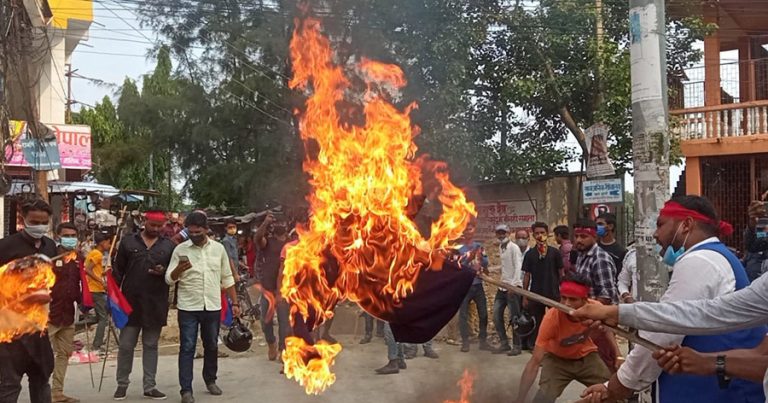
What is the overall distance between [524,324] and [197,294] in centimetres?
413

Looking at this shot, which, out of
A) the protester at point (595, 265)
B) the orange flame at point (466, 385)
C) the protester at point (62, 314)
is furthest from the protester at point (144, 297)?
the protester at point (595, 265)

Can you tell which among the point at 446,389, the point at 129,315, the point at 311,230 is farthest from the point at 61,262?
the point at 446,389

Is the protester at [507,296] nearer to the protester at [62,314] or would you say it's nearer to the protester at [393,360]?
the protester at [393,360]

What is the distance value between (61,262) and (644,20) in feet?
19.6

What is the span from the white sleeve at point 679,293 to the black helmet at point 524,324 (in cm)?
504

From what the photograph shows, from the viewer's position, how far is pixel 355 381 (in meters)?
8.18

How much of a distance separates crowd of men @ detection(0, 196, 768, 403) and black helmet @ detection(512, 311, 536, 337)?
0.06 m

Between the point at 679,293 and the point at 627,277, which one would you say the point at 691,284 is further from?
the point at 627,277

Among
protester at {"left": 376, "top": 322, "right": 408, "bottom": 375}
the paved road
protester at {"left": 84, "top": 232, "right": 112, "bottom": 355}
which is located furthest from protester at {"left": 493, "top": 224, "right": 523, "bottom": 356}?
protester at {"left": 84, "top": 232, "right": 112, "bottom": 355}

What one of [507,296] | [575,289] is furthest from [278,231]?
[575,289]

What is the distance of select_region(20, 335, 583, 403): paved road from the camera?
7309 mm

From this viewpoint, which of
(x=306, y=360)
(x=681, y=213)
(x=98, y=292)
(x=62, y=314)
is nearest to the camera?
(x=681, y=213)

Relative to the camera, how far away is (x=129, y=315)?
24.3 ft

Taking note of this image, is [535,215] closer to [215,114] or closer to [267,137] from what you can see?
[267,137]
